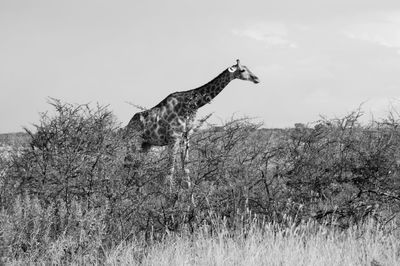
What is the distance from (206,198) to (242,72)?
728 centimetres

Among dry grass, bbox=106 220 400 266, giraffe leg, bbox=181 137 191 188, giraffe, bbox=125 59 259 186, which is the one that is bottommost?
dry grass, bbox=106 220 400 266

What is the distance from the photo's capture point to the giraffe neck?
17109 mm

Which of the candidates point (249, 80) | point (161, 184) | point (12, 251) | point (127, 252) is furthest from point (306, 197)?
point (249, 80)

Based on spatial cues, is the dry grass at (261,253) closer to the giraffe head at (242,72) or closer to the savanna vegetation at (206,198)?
the savanna vegetation at (206,198)

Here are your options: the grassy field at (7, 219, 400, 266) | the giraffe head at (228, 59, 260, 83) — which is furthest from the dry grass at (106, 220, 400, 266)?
the giraffe head at (228, 59, 260, 83)

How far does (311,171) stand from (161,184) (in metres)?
2.82

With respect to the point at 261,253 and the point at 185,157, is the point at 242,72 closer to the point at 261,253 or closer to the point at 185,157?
the point at 185,157

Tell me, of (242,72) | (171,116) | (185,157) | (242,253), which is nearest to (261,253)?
(242,253)

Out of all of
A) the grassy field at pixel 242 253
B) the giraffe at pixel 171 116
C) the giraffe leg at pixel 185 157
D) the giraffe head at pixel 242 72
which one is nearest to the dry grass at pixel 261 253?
the grassy field at pixel 242 253

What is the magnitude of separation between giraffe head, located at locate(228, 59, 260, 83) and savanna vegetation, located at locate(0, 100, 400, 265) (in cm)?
448

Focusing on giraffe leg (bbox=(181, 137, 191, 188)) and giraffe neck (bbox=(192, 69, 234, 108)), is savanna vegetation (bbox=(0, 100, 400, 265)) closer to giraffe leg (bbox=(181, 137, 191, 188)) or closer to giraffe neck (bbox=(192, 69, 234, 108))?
giraffe leg (bbox=(181, 137, 191, 188))

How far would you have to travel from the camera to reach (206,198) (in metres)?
10.8

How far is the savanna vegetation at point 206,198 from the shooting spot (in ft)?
31.9

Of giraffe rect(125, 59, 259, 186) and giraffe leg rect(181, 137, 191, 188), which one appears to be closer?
giraffe leg rect(181, 137, 191, 188)
